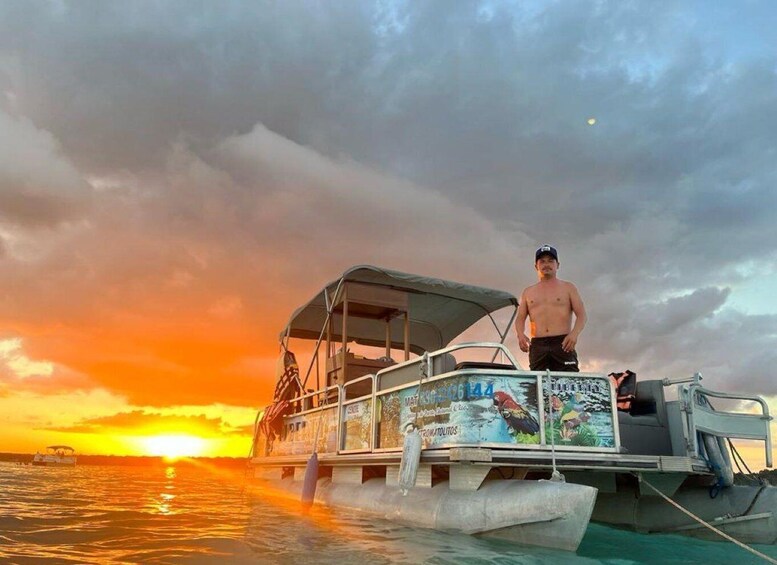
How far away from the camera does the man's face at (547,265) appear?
22.7ft

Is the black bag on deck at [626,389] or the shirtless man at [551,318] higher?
the shirtless man at [551,318]

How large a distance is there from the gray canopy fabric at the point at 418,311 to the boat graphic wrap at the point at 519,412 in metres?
3.74

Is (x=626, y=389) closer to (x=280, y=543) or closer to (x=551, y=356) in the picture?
(x=551, y=356)

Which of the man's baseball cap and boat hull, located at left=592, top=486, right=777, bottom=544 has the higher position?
the man's baseball cap

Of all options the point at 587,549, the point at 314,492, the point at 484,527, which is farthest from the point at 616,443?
the point at 314,492

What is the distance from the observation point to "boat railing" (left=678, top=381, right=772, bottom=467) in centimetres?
629

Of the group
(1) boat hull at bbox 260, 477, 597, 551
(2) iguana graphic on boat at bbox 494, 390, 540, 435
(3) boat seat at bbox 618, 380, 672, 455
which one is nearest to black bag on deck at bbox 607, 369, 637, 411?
(3) boat seat at bbox 618, 380, 672, 455

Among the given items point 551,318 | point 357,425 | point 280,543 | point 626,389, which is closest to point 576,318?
point 551,318

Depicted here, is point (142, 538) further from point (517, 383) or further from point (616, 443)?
point (616, 443)

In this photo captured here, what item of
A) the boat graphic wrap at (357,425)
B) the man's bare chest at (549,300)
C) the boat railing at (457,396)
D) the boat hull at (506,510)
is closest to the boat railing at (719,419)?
the boat railing at (457,396)

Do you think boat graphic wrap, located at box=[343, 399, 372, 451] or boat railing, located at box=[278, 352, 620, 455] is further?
boat graphic wrap, located at box=[343, 399, 372, 451]

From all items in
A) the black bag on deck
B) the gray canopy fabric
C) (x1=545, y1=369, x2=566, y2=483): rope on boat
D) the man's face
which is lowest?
(x1=545, y1=369, x2=566, y2=483): rope on boat

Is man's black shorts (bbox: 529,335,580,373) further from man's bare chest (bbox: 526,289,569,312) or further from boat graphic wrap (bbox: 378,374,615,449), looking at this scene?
boat graphic wrap (bbox: 378,374,615,449)

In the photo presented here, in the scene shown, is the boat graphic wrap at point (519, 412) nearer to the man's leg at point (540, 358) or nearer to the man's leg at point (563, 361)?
the man's leg at point (563, 361)
